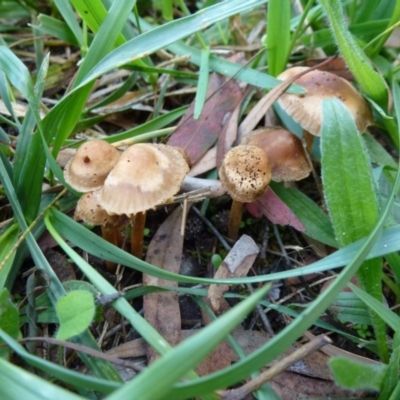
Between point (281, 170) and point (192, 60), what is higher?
point (192, 60)

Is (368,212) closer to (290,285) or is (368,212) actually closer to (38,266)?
(290,285)

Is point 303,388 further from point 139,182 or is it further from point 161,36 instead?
point 161,36

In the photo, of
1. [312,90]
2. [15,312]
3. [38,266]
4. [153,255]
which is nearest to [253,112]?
[312,90]

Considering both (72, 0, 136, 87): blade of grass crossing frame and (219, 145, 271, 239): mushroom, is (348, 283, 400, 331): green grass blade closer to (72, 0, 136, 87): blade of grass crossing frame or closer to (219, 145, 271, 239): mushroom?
(219, 145, 271, 239): mushroom

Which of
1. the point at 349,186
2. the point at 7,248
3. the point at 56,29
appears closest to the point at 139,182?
the point at 7,248

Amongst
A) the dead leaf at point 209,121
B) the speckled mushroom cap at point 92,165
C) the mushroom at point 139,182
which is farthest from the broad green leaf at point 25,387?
the dead leaf at point 209,121
